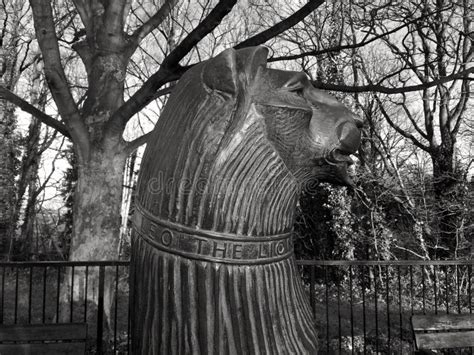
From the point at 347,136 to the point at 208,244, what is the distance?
602mm

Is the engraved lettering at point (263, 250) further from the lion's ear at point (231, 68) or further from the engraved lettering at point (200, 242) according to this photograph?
the lion's ear at point (231, 68)

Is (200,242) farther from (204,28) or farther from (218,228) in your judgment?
(204,28)

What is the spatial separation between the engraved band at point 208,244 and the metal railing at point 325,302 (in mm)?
2817

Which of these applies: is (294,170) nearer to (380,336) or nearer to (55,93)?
(55,93)

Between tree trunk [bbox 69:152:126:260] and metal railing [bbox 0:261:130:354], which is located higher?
tree trunk [bbox 69:152:126:260]

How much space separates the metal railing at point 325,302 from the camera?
15.4 feet

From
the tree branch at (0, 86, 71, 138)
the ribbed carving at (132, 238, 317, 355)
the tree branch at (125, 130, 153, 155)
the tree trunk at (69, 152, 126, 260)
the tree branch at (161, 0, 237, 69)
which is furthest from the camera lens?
the tree branch at (125, 130, 153, 155)

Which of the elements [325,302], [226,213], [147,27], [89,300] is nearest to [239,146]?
[226,213]

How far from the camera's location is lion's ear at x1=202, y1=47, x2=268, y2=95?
1187 mm

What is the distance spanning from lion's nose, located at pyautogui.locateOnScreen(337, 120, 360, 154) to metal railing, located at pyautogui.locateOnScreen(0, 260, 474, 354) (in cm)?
294

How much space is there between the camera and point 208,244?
119 cm

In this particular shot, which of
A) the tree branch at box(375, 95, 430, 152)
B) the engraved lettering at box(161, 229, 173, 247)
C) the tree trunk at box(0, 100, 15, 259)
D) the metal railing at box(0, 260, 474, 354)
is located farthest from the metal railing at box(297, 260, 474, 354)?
the tree trunk at box(0, 100, 15, 259)

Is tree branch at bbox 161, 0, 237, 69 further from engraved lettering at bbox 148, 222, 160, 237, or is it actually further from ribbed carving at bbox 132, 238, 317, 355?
ribbed carving at bbox 132, 238, 317, 355

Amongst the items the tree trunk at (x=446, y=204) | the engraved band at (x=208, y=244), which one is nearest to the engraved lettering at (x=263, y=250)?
the engraved band at (x=208, y=244)
